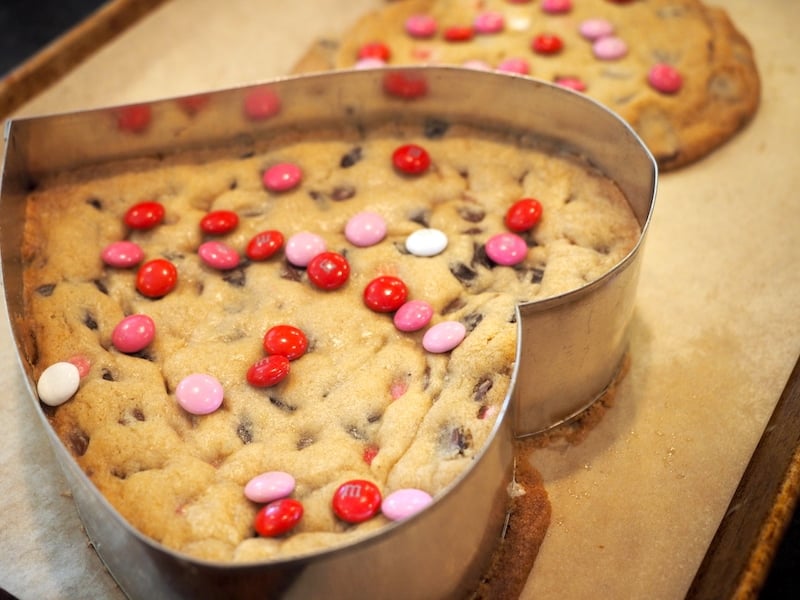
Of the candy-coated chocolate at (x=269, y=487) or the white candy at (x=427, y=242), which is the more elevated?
the white candy at (x=427, y=242)

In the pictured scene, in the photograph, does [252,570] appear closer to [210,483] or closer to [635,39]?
[210,483]

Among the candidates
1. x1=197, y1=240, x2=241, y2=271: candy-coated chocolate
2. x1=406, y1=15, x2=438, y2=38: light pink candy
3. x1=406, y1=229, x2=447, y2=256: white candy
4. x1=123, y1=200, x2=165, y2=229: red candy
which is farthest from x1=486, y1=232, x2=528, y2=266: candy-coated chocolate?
x1=406, y1=15, x2=438, y2=38: light pink candy

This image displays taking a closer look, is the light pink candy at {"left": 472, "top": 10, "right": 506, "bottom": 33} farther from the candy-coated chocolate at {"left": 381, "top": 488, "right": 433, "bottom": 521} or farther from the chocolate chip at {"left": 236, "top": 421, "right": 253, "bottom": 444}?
the candy-coated chocolate at {"left": 381, "top": 488, "right": 433, "bottom": 521}

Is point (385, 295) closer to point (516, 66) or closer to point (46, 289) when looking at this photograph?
point (46, 289)

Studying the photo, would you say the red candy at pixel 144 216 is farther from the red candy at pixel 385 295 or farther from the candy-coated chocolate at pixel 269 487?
the candy-coated chocolate at pixel 269 487

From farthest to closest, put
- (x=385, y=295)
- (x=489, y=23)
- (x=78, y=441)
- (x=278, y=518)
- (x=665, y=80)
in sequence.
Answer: (x=489, y=23)
(x=665, y=80)
(x=385, y=295)
(x=78, y=441)
(x=278, y=518)

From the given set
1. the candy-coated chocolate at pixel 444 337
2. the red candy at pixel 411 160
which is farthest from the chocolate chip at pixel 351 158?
the candy-coated chocolate at pixel 444 337

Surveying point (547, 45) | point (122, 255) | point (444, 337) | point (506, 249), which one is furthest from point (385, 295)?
point (547, 45)
